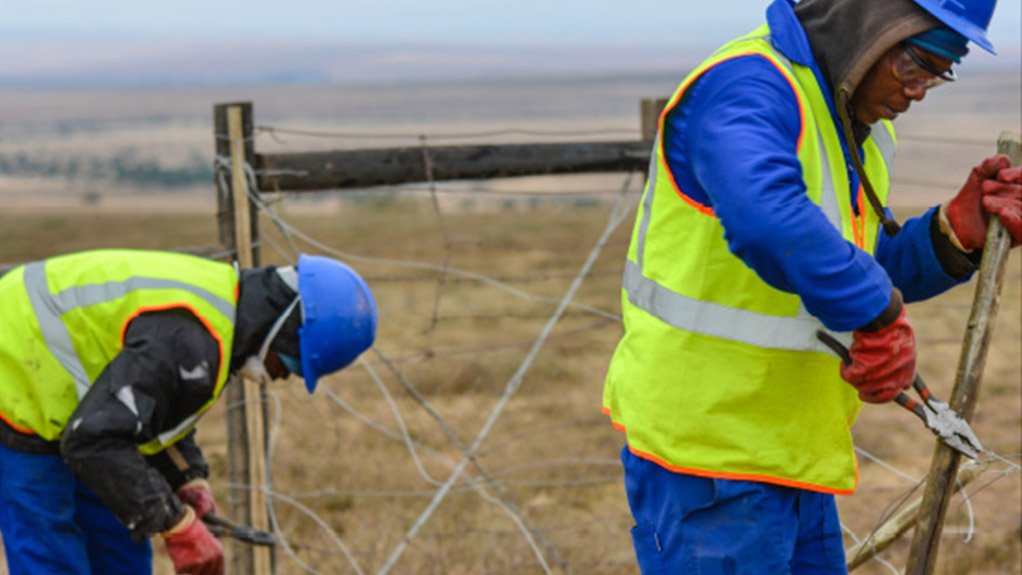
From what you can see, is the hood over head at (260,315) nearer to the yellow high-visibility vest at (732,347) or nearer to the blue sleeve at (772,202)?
the yellow high-visibility vest at (732,347)

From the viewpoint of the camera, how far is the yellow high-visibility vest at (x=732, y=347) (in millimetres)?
2889

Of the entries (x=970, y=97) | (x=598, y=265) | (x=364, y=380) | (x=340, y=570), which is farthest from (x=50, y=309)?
(x=970, y=97)

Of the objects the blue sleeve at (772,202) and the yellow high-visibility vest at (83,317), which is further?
the yellow high-visibility vest at (83,317)

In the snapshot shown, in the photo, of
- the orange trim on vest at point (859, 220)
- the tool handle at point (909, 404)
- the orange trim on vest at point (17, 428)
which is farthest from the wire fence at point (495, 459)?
the orange trim on vest at point (17, 428)

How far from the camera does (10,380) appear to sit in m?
3.72

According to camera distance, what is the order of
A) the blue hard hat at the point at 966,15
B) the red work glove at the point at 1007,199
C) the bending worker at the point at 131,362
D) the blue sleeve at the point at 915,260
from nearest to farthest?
1. the blue hard hat at the point at 966,15
2. the red work glove at the point at 1007,199
3. the blue sleeve at the point at 915,260
4. the bending worker at the point at 131,362

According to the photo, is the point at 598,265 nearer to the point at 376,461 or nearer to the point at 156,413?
the point at 376,461

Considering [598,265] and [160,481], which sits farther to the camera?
[598,265]

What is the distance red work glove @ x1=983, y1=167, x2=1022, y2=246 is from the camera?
3.00 meters

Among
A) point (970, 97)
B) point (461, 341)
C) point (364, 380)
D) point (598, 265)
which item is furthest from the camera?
point (970, 97)

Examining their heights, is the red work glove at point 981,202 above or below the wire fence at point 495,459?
above

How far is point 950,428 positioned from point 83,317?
2.03 metres

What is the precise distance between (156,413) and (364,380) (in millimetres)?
8279

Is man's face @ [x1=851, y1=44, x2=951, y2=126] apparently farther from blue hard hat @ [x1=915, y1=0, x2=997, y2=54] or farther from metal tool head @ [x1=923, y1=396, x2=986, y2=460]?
metal tool head @ [x1=923, y1=396, x2=986, y2=460]
